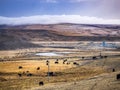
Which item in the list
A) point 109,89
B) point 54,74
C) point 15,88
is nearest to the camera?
point 109,89

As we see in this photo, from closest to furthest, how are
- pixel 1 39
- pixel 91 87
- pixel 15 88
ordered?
pixel 91 87, pixel 15 88, pixel 1 39

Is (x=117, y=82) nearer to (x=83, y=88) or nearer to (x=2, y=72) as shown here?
(x=83, y=88)

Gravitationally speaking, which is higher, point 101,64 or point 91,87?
point 91,87

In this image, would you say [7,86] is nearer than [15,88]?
No

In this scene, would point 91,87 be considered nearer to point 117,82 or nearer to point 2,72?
point 117,82

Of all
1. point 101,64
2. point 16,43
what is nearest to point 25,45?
point 16,43

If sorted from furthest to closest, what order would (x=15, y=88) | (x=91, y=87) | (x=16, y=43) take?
(x=16, y=43) → (x=15, y=88) → (x=91, y=87)

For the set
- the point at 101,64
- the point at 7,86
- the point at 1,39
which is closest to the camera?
the point at 7,86

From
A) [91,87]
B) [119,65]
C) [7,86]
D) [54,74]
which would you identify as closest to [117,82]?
[91,87]

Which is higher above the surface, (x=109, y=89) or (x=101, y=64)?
(x=109, y=89)
